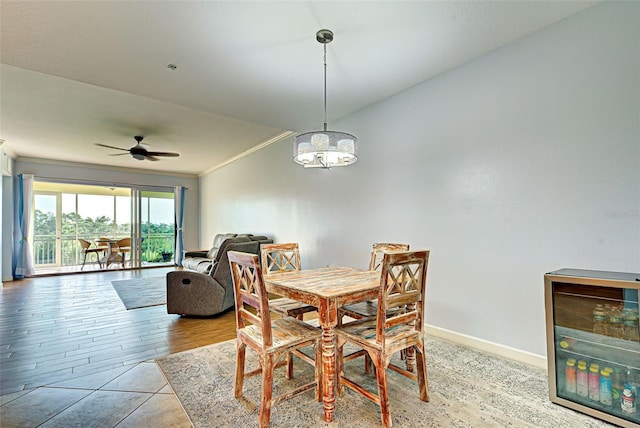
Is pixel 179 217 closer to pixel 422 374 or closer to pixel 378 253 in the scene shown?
pixel 378 253

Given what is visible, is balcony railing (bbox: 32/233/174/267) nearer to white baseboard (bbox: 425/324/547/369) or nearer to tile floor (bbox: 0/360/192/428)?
tile floor (bbox: 0/360/192/428)

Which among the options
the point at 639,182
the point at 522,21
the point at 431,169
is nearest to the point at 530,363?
the point at 639,182

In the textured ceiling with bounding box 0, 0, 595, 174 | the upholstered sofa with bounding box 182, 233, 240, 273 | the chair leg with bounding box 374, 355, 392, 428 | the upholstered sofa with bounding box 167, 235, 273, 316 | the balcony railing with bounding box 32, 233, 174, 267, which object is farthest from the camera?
the balcony railing with bounding box 32, 233, 174, 267

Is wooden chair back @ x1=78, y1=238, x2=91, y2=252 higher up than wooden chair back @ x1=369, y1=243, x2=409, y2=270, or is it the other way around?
wooden chair back @ x1=369, y1=243, x2=409, y2=270

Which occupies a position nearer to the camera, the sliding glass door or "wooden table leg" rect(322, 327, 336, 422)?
"wooden table leg" rect(322, 327, 336, 422)

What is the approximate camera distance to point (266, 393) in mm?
1650

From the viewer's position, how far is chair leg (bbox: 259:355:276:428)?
1638mm

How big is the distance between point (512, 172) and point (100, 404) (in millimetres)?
3434

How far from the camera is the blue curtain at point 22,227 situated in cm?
639

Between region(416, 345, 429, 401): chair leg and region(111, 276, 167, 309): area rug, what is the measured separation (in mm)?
3922

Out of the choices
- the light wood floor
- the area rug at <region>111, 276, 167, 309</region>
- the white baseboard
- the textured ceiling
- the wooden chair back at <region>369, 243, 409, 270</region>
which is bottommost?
the area rug at <region>111, 276, 167, 309</region>

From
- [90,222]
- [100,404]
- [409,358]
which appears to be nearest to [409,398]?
[409,358]

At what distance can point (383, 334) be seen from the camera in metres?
1.67

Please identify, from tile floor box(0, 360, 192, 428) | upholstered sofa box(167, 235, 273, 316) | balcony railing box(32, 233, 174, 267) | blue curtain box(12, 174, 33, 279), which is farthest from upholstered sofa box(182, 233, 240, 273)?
blue curtain box(12, 174, 33, 279)
